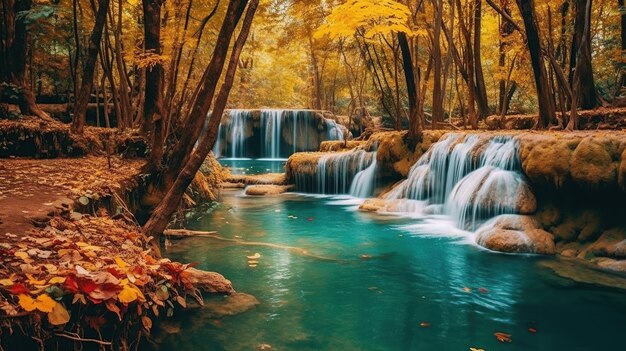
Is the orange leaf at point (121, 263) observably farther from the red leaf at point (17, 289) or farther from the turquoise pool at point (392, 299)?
the turquoise pool at point (392, 299)

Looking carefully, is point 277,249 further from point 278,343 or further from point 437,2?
point 437,2

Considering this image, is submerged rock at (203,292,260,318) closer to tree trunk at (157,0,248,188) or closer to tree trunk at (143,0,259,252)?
tree trunk at (143,0,259,252)

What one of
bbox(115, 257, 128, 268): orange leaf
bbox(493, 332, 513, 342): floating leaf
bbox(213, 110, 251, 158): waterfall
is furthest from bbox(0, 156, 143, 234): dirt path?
bbox(213, 110, 251, 158): waterfall

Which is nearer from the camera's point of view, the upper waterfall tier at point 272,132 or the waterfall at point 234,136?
the upper waterfall tier at point 272,132

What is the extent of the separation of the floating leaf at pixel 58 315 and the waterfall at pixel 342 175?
46.6 feet

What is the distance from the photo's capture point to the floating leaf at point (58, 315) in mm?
2705

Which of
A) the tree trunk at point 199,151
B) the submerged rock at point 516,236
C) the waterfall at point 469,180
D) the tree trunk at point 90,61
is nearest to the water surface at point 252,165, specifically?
the waterfall at point 469,180

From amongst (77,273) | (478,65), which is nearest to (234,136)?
(478,65)

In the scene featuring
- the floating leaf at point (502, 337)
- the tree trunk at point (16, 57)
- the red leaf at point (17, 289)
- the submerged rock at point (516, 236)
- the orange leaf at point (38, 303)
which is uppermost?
the tree trunk at point (16, 57)

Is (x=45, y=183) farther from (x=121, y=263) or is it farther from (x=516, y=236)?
(x=516, y=236)

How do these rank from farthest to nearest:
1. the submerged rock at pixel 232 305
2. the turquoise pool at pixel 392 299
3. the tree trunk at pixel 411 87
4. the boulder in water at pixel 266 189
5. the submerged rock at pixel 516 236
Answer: the boulder in water at pixel 266 189
the tree trunk at pixel 411 87
the submerged rock at pixel 516 236
the submerged rock at pixel 232 305
the turquoise pool at pixel 392 299

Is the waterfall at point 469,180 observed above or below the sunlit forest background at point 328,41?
below

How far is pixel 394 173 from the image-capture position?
15758mm

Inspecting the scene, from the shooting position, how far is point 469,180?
38.0 ft
